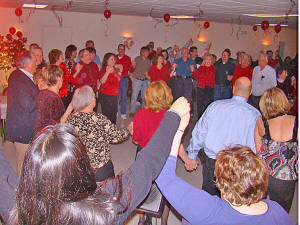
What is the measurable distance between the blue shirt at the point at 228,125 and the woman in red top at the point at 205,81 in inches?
166

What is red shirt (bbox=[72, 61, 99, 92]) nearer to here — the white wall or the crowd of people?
the crowd of people

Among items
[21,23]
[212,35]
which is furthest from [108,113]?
[212,35]

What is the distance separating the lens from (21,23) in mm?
9711

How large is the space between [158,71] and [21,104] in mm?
4343

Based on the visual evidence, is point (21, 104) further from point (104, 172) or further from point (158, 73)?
point (158, 73)

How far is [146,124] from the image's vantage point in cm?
266

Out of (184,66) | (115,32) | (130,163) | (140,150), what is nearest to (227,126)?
(140,150)

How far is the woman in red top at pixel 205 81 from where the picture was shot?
6730 mm

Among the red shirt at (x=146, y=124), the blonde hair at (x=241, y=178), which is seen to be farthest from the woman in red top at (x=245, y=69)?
the blonde hair at (x=241, y=178)

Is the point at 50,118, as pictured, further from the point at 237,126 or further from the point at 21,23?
the point at 21,23

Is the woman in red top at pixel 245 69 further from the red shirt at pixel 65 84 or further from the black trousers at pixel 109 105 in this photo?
the red shirt at pixel 65 84

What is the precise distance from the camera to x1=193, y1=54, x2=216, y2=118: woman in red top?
673 centimetres

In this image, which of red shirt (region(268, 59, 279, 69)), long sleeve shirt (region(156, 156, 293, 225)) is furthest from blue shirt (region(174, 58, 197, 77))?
long sleeve shirt (region(156, 156, 293, 225))

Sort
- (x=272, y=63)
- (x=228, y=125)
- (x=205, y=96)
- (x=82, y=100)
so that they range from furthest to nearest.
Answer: (x=272, y=63), (x=205, y=96), (x=228, y=125), (x=82, y=100)
